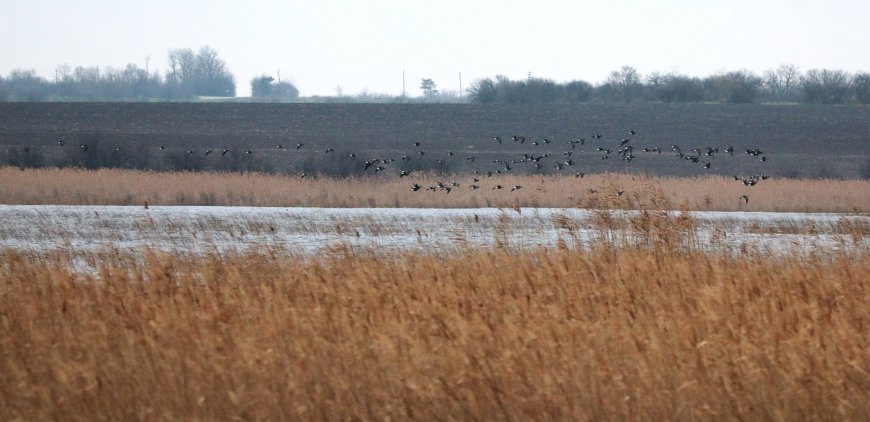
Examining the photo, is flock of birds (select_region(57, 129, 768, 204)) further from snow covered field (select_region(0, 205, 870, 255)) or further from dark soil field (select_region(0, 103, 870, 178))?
snow covered field (select_region(0, 205, 870, 255))

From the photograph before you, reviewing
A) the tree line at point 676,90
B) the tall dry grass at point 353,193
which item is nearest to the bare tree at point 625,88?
the tree line at point 676,90

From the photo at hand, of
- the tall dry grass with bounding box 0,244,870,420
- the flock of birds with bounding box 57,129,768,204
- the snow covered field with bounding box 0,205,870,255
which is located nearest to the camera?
the tall dry grass with bounding box 0,244,870,420

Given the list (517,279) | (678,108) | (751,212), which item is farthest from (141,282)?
(678,108)

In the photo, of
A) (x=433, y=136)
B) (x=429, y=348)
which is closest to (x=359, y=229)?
(x=429, y=348)

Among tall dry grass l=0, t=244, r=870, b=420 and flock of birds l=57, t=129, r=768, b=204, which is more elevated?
tall dry grass l=0, t=244, r=870, b=420

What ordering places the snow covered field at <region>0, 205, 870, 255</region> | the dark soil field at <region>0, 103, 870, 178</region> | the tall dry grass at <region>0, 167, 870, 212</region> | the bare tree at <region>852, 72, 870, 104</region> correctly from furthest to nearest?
the bare tree at <region>852, 72, 870, 104</region> → the dark soil field at <region>0, 103, 870, 178</region> → the tall dry grass at <region>0, 167, 870, 212</region> → the snow covered field at <region>0, 205, 870, 255</region>

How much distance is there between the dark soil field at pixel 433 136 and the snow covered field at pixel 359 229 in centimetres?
1684

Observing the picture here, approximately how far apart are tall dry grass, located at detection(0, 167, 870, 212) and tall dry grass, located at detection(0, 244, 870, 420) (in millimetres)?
20368

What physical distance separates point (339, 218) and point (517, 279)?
14.5 m

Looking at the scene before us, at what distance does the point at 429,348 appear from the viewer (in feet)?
25.3

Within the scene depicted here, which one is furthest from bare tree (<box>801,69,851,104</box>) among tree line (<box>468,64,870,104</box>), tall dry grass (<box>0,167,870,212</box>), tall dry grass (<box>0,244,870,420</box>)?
tall dry grass (<box>0,244,870,420</box>)

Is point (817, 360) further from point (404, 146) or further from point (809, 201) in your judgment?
point (404, 146)

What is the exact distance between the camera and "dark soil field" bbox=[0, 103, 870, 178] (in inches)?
1847

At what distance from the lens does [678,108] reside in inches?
2472
